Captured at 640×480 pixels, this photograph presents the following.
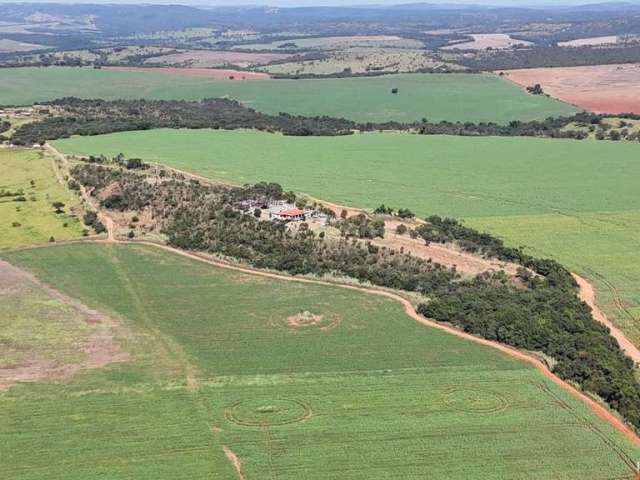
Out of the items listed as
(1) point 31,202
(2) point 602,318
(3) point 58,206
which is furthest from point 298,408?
(1) point 31,202

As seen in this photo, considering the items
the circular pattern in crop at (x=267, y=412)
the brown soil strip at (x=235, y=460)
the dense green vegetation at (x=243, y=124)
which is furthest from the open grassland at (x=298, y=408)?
the dense green vegetation at (x=243, y=124)

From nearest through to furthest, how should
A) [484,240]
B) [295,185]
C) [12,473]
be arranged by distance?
[12,473] < [484,240] < [295,185]

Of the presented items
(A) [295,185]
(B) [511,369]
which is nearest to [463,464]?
(B) [511,369]

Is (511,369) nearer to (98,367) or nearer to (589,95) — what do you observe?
(98,367)

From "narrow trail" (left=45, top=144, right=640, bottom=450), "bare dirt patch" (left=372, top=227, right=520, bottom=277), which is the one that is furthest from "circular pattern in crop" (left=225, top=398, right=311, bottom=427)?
"bare dirt patch" (left=372, top=227, right=520, bottom=277)

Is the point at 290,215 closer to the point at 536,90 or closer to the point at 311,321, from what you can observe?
the point at 311,321

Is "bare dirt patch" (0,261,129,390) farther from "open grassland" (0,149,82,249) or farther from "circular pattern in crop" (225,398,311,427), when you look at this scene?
"open grassland" (0,149,82,249)

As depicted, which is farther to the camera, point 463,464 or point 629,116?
point 629,116
